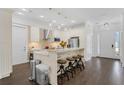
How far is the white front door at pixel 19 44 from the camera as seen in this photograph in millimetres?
6324

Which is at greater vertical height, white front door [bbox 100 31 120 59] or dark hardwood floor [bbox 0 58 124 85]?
white front door [bbox 100 31 120 59]

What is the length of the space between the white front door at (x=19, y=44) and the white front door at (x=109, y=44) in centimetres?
640

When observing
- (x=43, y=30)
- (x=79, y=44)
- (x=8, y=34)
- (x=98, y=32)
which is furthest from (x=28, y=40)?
(x=98, y=32)

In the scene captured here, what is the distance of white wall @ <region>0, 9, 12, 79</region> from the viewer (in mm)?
4012

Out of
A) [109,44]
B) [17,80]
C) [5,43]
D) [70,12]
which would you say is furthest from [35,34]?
[109,44]

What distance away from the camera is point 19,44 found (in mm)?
6617

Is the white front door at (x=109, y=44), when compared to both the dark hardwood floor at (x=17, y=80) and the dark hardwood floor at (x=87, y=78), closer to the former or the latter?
the dark hardwood floor at (x=87, y=78)

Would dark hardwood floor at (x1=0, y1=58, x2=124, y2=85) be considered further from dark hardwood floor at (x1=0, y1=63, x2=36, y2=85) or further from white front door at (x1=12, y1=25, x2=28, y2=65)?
white front door at (x1=12, y1=25, x2=28, y2=65)

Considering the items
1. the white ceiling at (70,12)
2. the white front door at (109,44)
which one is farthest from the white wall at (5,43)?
the white front door at (109,44)

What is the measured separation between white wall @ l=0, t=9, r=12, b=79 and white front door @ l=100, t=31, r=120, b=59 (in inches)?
302

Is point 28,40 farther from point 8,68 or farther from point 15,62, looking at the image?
point 8,68

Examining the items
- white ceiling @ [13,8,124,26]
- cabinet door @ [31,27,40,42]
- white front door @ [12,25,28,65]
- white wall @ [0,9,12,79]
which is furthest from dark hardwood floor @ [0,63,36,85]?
cabinet door @ [31,27,40,42]

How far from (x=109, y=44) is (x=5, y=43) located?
7.84 m

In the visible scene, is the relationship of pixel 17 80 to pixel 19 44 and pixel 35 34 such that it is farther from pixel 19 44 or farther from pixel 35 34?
pixel 35 34
